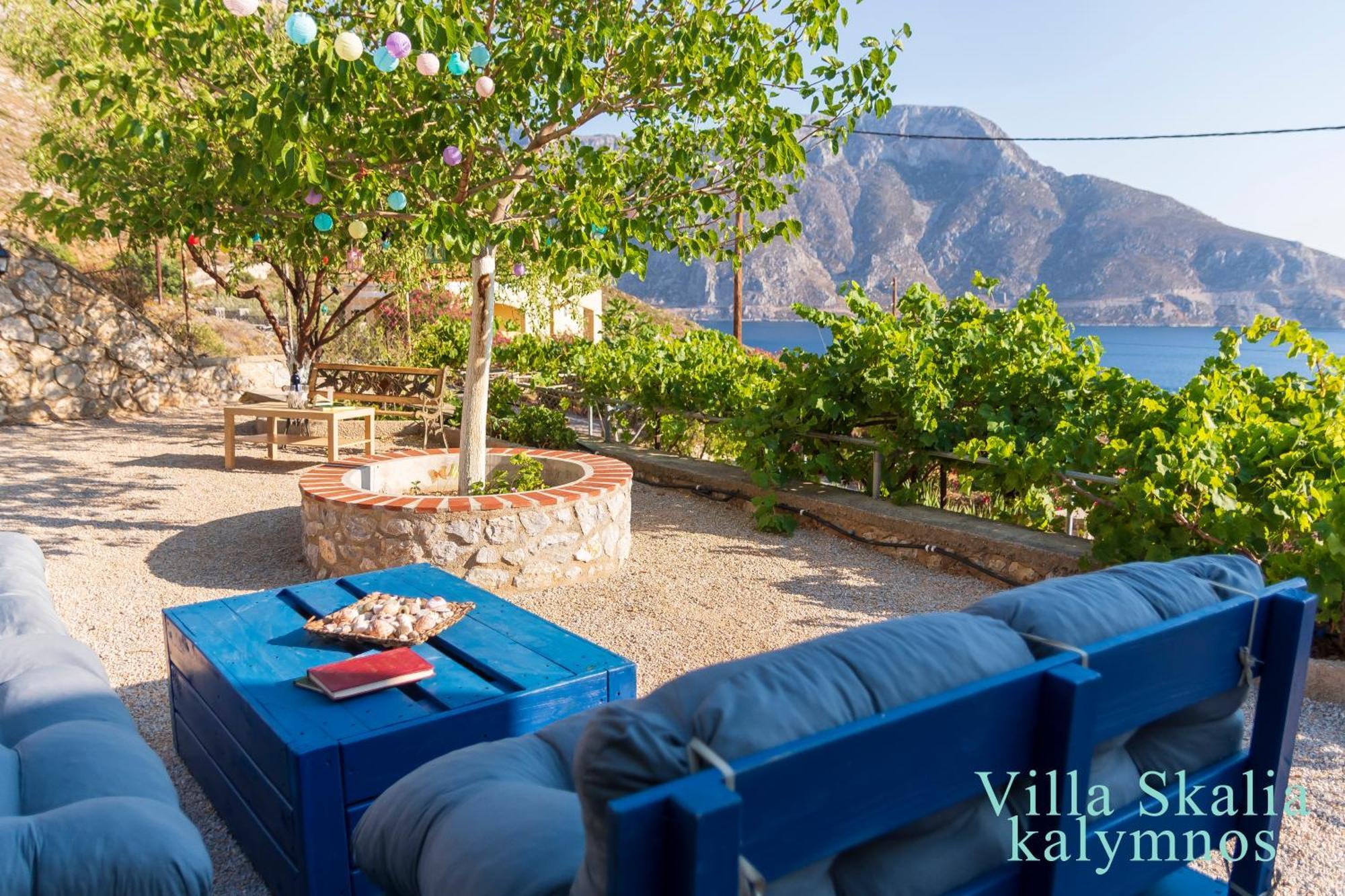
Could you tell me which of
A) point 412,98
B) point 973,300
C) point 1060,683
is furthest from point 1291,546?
point 412,98

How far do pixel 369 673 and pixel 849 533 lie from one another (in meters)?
3.73

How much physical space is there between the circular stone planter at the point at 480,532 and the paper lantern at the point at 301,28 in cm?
204

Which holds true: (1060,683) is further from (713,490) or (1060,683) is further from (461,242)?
(713,490)

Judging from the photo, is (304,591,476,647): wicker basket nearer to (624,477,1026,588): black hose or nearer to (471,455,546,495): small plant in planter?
(471,455,546,495): small plant in planter

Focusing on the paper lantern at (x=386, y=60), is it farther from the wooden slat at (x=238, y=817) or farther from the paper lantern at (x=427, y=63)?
the wooden slat at (x=238, y=817)

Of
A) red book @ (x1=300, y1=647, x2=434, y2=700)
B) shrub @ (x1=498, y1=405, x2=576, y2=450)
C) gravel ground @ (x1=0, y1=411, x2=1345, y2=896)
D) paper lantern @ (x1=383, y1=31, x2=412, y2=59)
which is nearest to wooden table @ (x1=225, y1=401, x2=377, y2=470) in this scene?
gravel ground @ (x1=0, y1=411, x2=1345, y2=896)

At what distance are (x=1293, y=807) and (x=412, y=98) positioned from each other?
14.7ft

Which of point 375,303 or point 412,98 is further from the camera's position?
point 375,303

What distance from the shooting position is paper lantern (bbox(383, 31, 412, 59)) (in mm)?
3662

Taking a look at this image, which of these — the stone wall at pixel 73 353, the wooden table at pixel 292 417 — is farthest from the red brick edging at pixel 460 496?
the stone wall at pixel 73 353

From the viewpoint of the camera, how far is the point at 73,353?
11.0 metres

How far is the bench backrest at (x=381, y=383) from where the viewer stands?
9.30m

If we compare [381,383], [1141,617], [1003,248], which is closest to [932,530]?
[1141,617]

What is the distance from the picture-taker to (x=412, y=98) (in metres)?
4.52
